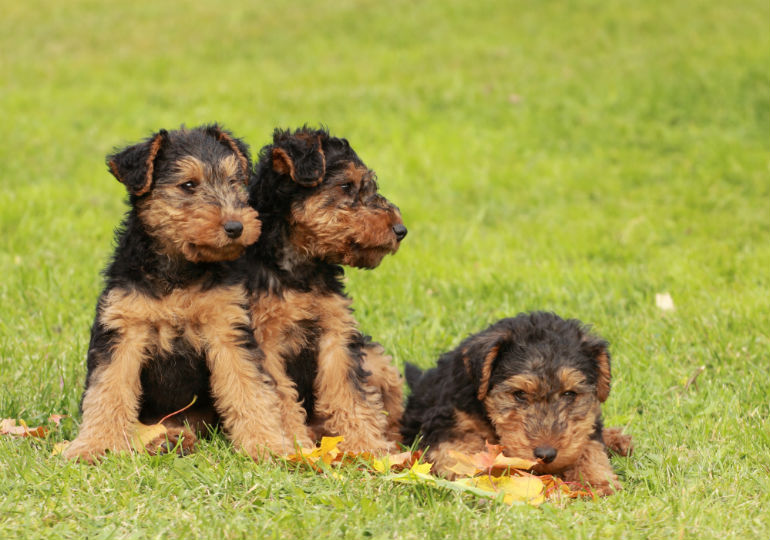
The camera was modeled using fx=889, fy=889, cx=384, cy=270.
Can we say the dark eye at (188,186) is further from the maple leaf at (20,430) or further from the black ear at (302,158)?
the maple leaf at (20,430)

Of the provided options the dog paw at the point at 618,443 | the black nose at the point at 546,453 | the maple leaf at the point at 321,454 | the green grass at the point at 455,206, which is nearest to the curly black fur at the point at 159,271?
the green grass at the point at 455,206

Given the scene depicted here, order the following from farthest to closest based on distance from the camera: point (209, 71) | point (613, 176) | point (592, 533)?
point (209, 71), point (613, 176), point (592, 533)

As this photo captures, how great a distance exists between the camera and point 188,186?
489 cm

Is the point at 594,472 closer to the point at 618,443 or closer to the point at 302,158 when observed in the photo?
the point at 618,443

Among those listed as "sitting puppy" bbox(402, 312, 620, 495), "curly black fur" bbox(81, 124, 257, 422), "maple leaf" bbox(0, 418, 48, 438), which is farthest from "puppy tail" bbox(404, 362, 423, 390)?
"maple leaf" bbox(0, 418, 48, 438)

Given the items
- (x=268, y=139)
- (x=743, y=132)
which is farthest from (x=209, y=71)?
(x=743, y=132)

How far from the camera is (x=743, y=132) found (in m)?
13.5

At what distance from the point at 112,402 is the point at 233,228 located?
1.19m

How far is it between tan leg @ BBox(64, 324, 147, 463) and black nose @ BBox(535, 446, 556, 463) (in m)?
2.21

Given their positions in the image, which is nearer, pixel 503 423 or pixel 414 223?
pixel 503 423

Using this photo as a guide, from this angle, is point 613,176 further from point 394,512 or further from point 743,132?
point 394,512

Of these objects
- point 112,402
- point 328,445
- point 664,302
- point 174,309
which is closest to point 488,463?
point 328,445

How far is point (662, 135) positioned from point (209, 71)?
9.05 metres

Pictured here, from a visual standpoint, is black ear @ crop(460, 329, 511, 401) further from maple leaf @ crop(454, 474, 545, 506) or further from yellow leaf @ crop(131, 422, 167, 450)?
yellow leaf @ crop(131, 422, 167, 450)
